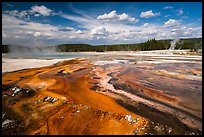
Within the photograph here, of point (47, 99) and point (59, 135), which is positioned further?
point (47, 99)

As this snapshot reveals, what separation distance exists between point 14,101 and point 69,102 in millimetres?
2669

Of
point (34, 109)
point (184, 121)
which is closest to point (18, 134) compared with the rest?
point (34, 109)

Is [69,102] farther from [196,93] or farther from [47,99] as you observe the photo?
[196,93]

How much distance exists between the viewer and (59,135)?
5312 mm

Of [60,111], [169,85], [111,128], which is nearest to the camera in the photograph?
[111,128]

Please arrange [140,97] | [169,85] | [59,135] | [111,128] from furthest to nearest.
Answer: [169,85]
[140,97]
[111,128]
[59,135]

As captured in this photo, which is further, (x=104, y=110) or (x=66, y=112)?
(x=104, y=110)

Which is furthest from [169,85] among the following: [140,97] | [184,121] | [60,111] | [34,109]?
[34,109]

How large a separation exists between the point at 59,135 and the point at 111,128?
165cm

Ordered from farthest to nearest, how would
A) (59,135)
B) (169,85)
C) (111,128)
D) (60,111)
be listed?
1. (169,85)
2. (60,111)
3. (111,128)
4. (59,135)

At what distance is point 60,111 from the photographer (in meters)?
7.09

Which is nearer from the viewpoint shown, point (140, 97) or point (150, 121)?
point (150, 121)

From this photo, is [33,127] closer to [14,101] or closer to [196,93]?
[14,101]

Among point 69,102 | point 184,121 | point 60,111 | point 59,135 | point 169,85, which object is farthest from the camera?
point 169,85
